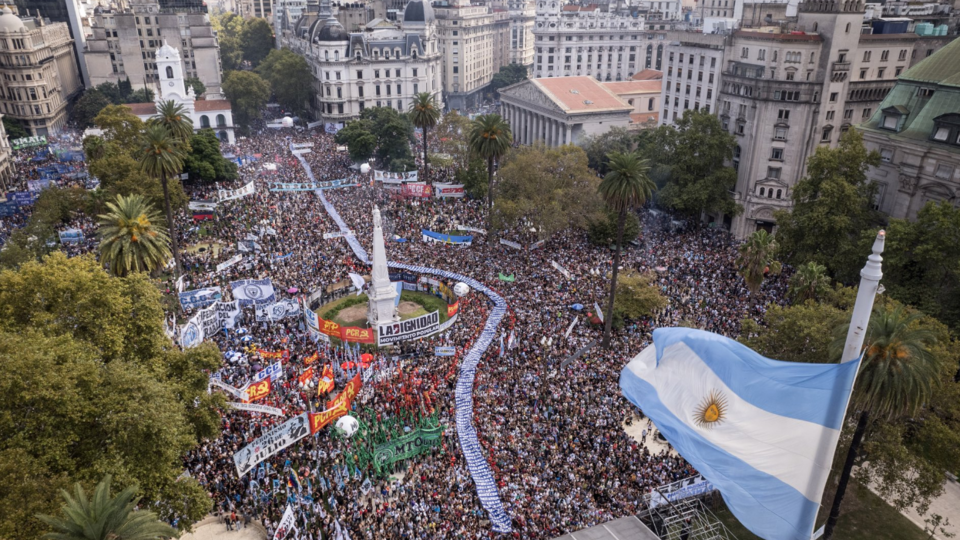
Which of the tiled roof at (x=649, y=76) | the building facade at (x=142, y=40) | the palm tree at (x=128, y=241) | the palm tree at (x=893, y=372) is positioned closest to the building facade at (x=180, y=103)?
the building facade at (x=142, y=40)

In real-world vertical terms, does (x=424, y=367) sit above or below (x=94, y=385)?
below

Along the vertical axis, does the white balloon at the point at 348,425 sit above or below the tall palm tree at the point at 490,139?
below

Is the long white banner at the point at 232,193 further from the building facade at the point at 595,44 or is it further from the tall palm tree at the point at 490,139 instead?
the building facade at the point at 595,44

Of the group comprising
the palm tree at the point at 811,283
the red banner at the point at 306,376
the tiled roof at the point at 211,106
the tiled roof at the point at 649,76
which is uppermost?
the tiled roof at the point at 649,76

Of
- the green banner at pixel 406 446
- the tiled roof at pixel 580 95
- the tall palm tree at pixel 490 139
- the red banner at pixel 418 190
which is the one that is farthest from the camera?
the tiled roof at pixel 580 95

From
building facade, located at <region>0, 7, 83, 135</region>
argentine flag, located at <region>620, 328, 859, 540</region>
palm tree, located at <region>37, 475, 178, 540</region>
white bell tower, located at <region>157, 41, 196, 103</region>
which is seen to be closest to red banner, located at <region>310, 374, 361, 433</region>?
palm tree, located at <region>37, 475, 178, 540</region>

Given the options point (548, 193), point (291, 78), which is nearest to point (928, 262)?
point (548, 193)

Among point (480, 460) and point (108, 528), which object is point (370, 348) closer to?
point (480, 460)

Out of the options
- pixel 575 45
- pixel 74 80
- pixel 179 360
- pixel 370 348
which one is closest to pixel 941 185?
pixel 370 348
